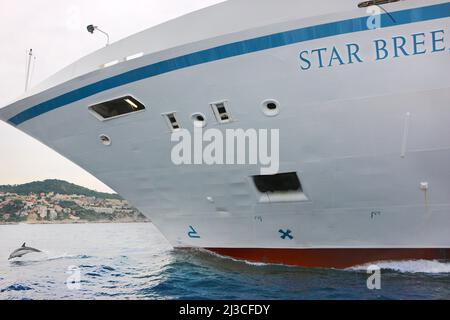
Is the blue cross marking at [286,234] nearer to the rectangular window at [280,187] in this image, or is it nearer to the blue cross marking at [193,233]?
the rectangular window at [280,187]

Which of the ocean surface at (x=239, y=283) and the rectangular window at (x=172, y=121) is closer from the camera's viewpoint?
the ocean surface at (x=239, y=283)

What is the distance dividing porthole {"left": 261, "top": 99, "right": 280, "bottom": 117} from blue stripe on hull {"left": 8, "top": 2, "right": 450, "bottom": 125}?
80 cm

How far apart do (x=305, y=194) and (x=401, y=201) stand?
146 cm

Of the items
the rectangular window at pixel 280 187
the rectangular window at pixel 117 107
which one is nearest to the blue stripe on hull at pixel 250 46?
the rectangular window at pixel 117 107

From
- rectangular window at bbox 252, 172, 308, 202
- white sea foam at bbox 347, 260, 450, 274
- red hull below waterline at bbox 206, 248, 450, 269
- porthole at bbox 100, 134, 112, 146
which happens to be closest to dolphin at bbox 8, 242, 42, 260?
porthole at bbox 100, 134, 112, 146

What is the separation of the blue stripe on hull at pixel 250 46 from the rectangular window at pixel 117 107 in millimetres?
284

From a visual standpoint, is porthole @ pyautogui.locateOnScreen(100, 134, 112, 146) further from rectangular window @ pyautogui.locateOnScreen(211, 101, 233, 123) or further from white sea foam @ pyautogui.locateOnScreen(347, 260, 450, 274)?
white sea foam @ pyautogui.locateOnScreen(347, 260, 450, 274)

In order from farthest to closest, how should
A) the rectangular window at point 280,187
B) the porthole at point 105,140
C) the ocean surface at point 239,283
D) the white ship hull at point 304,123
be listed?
the porthole at point 105,140
the rectangular window at point 280,187
the ocean surface at point 239,283
the white ship hull at point 304,123

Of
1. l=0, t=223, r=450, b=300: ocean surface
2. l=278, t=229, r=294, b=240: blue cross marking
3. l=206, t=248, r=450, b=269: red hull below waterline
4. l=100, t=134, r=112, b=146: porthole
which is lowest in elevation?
l=0, t=223, r=450, b=300: ocean surface

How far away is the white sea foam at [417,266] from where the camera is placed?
6.12m

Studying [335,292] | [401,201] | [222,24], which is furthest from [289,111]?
[335,292]

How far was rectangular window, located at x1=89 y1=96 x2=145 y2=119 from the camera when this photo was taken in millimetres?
6843

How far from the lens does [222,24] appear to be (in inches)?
240
